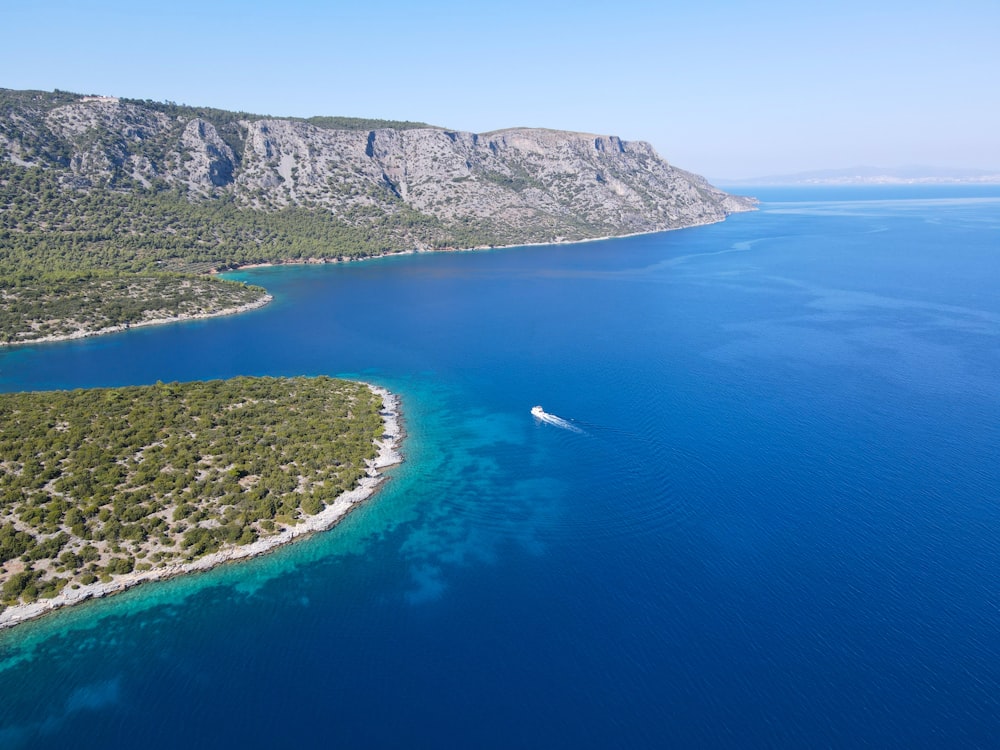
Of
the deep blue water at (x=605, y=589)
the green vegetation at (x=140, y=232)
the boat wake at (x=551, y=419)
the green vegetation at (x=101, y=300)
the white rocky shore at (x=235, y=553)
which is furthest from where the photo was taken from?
the green vegetation at (x=140, y=232)

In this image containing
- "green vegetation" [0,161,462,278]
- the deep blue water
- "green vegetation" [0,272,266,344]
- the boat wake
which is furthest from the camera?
"green vegetation" [0,161,462,278]

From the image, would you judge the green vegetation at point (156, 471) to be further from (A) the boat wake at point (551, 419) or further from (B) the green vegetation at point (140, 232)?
(B) the green vegetation at point (140, 232)

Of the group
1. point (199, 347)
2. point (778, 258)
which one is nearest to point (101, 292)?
point (199, 347)

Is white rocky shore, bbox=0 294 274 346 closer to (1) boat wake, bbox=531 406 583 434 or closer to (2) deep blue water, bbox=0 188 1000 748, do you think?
(2) deep blue water, bbox=0 188 1000 748

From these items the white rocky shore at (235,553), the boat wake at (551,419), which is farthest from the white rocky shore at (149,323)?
the boat wake at (551,419)

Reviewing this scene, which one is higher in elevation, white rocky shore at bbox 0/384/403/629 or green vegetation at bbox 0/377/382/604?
green vegetation at bbox 0/377/382/604

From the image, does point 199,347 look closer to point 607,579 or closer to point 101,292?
point 101,292

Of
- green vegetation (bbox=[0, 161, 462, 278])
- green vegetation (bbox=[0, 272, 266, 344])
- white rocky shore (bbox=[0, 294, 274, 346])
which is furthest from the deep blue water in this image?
green vegetation (bbox=[0, 161, 462, 278])
